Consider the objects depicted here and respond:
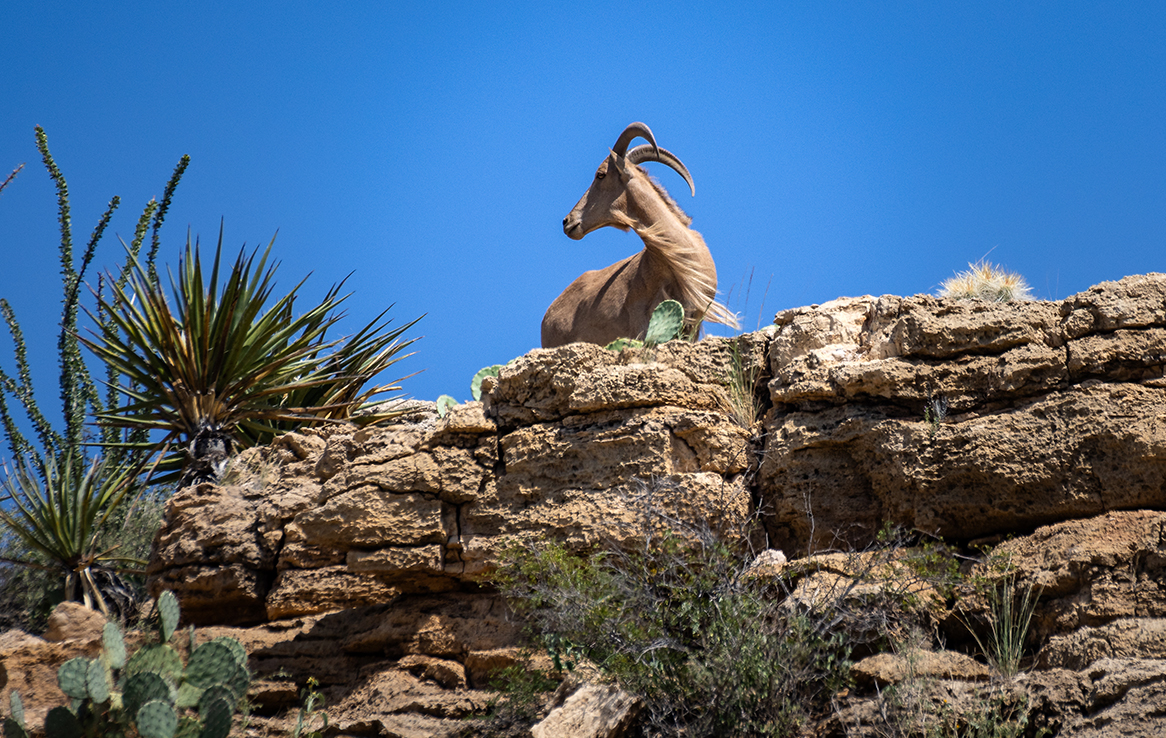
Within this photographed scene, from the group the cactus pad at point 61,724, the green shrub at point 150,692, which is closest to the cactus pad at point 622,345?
the green shrub at point 150,692

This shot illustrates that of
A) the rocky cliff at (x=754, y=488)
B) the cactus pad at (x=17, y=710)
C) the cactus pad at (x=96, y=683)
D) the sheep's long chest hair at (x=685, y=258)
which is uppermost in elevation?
the sheep's long chest hair at (x=685, y=258)

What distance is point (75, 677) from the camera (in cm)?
516

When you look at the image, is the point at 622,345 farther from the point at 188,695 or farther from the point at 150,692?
the point at 150,692

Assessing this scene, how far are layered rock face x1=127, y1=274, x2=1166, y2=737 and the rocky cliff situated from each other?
0.02 m

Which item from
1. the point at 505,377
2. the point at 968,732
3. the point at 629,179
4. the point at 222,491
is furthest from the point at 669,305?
the point at 968,732

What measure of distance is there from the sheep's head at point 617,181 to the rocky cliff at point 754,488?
4157 millimetres

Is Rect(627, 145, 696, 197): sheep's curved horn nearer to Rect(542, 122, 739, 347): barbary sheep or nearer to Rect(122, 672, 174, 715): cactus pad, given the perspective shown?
Rect(542, 122, 739, 347): barbary sheep

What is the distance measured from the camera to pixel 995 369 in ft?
19.7

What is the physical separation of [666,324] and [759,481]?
6.99 ft

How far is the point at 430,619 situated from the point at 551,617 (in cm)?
147

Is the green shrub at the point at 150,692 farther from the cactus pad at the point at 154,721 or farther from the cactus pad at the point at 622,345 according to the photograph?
the cactus pad at the point at 622,345

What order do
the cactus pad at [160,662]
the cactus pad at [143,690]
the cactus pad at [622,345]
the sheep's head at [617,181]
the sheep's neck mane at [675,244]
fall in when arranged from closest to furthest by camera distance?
the cactus pad at [143,690] → the cactus pad at [160,662] → the cactus pad at [622,345] → the sheep's neck mane at [675,244] → the sheep's head at [617,181]

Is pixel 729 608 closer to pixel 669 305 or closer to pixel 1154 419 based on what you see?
pixel 1154 419

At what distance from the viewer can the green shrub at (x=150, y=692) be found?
16.9 feet
